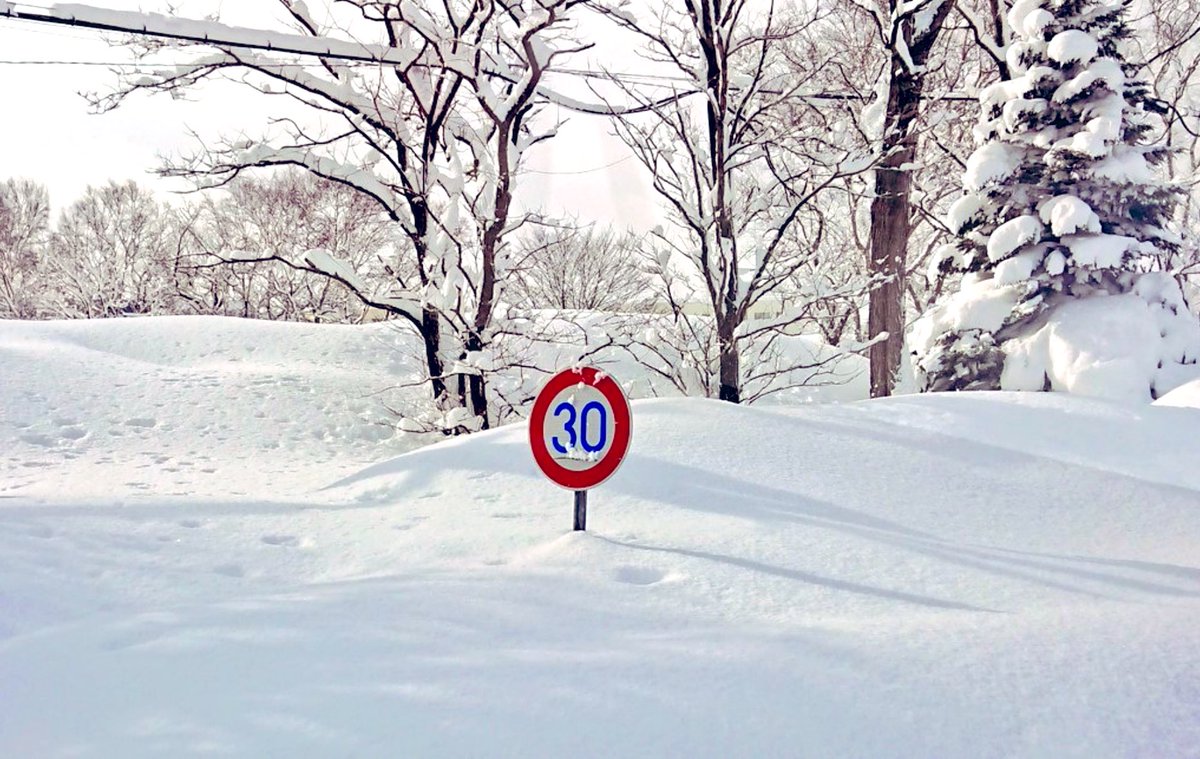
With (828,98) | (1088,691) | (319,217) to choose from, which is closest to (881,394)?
(828,98)

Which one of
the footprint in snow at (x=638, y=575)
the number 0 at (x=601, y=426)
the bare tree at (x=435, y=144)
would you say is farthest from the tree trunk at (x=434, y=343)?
the footprint in snow at (x=638, y=575)

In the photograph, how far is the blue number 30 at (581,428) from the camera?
382cm

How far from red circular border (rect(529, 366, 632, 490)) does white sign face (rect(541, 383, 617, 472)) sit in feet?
0.05

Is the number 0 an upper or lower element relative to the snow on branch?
lower

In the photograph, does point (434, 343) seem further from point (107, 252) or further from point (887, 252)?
point (107, 252)

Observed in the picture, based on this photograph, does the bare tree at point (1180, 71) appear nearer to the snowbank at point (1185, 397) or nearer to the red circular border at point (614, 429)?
the snowbank at point (1185, 397)

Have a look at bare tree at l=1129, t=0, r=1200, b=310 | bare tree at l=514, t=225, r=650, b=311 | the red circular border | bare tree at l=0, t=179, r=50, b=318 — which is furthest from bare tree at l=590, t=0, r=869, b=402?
bare tree at l=0, t=179, r=50, b=318

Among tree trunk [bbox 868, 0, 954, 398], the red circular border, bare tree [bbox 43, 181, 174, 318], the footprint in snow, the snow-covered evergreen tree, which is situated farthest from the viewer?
bare tree [bbox 43, 181, 174, 318]

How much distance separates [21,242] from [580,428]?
46758 mm

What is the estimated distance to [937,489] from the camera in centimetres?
497

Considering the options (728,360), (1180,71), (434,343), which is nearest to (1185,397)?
(728,360)

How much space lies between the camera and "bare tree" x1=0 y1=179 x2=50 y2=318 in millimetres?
40125

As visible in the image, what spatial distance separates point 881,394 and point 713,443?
665 cm

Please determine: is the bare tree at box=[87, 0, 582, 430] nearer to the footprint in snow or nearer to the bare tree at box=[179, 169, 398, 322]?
the footprint in snow
